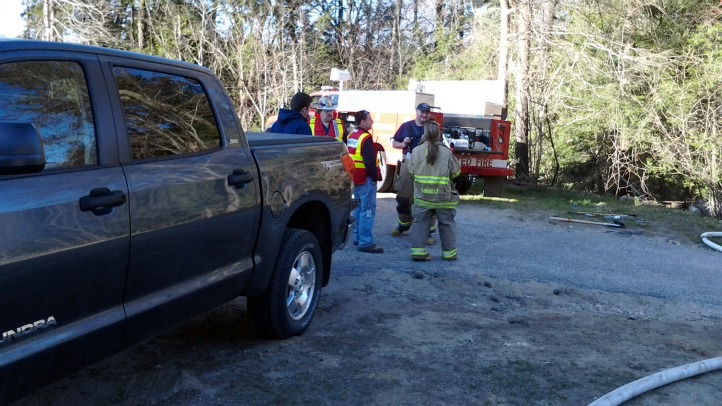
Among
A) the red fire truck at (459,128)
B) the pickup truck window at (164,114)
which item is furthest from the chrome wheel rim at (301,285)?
the red fire truck at (459,128)

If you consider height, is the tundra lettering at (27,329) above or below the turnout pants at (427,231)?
above

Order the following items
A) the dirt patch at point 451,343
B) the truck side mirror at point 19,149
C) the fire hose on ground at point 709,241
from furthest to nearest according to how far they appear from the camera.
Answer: the fire hose on ground at point 709,241
the dirt patch at point 451,343
the truck side mirror at point 19,149

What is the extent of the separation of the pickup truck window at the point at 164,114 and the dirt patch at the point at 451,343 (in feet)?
4.57

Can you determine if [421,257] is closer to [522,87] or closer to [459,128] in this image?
[459,128]

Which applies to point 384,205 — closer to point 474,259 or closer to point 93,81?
point 474,259

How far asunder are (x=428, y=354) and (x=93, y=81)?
9.24 feet

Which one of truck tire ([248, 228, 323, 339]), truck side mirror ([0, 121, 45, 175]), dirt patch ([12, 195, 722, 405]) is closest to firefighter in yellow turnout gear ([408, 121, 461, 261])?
dirt patch ([12, 195, 722, 405])

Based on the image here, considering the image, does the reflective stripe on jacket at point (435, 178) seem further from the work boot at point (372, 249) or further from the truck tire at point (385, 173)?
the truck tire at point (385, 173)

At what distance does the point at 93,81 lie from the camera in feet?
10.4

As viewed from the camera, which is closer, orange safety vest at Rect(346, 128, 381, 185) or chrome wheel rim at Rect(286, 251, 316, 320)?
chrome wheel rim at Rect(286, 251, 316, 320)

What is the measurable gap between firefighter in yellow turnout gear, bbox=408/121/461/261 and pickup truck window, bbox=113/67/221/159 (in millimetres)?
3982

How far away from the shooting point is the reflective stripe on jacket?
7.77 m

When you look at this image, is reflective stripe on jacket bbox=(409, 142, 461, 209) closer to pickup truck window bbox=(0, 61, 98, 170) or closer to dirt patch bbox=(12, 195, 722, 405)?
dirt patch bbox=(12, 195, 722, 405)

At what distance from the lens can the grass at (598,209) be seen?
10656 millimetres
